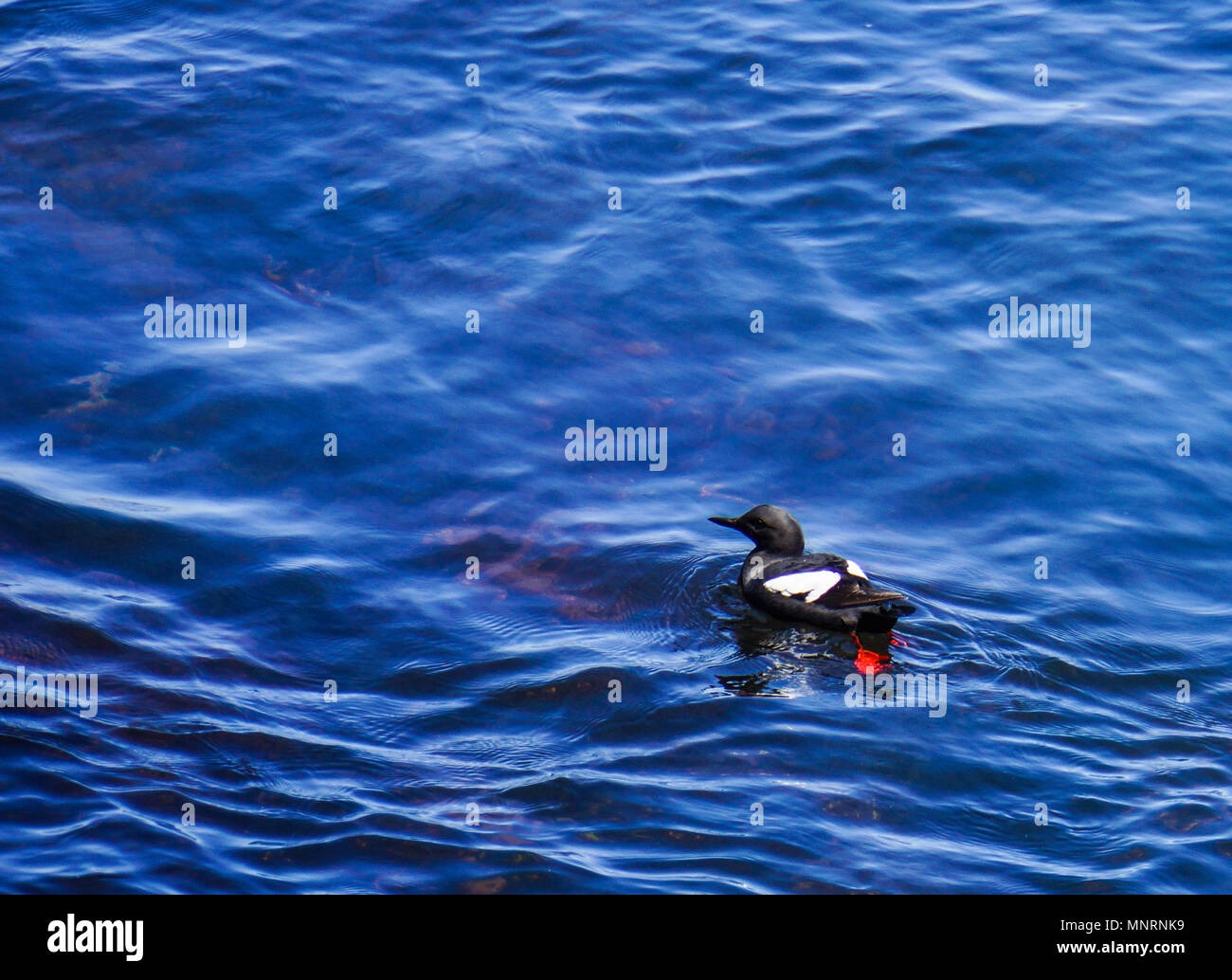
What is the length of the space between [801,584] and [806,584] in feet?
0.16

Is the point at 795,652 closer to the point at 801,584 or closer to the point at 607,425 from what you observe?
the point at 801,584

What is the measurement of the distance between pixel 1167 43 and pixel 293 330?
1218 centimetres

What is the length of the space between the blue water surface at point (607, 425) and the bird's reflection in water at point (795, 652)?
58mm

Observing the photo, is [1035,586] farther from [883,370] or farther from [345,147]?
[345,147]

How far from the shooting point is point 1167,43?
57.7 ft

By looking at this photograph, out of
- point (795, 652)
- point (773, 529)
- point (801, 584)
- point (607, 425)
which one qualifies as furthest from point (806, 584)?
point (607, 425)

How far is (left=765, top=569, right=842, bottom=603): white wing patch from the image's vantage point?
373 inches

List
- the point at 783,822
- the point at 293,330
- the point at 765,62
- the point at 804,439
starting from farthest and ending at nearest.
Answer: the point at 765,62 → the point at 293,330 → the point at 804,439 → the point at 783,822

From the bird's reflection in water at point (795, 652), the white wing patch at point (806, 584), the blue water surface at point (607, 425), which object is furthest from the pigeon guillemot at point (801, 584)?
the blue water surface at point (607, 425)

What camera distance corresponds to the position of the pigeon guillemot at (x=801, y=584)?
9.22m

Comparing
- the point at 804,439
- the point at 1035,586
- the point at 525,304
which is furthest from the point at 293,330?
Result: the point at 1035,586

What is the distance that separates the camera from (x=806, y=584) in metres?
9.55

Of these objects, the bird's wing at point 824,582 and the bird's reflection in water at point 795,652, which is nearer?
the bird's reflection in water at point 795,652

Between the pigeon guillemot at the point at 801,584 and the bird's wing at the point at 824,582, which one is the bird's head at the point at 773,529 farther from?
the bird's wing at the point at 824,582
